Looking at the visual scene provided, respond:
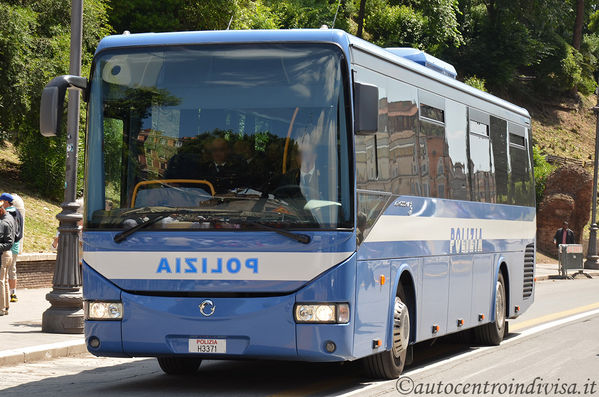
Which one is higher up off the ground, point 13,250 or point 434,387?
point 13,250

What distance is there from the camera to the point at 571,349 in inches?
541

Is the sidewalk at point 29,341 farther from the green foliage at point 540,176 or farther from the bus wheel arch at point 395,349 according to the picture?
the green foliage at point 540,176

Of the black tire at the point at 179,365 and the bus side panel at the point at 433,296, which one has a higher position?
the bus side panel at the point at 433,296

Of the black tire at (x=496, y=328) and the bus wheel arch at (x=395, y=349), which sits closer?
the bus wheel arch at (x=395, y=349)

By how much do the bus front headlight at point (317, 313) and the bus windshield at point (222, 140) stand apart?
664 mm

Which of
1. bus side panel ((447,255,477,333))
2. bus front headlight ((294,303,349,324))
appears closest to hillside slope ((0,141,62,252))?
bus side panel ((447,255,477,333))

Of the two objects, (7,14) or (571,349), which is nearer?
(571,349)

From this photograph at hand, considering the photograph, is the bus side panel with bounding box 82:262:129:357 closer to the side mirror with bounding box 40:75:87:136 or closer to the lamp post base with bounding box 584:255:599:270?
the side mirror with bounding box 40:75:87:136

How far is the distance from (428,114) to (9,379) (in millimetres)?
5267

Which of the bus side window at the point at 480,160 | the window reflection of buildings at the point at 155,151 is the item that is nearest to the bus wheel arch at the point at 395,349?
the window reflection of buildings at the point at 155,151

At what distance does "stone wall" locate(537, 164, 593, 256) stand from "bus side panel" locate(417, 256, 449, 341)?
35.8m

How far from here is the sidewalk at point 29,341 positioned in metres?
12.0

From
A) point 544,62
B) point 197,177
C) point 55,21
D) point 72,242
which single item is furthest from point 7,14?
point 544,62

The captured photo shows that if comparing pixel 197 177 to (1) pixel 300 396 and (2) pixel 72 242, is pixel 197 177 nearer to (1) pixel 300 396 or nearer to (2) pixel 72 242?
(1) pixel 300 396
